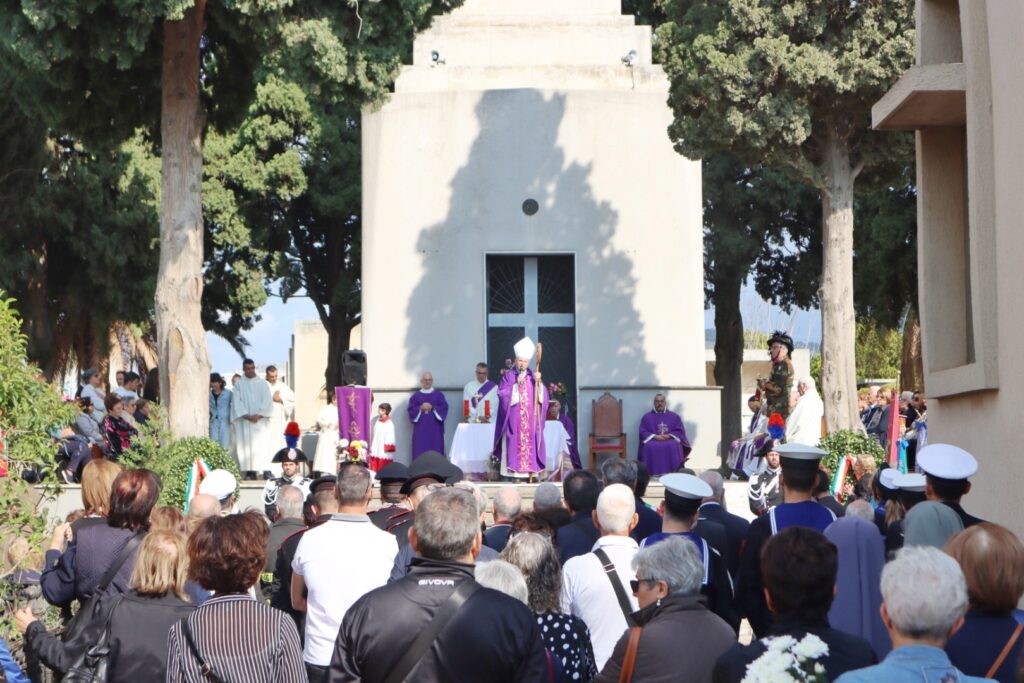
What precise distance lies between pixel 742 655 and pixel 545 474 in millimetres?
16019

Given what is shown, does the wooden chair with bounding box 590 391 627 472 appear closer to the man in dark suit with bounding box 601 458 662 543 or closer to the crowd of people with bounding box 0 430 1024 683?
the man in dark suit with bounding box 601 458 662 543

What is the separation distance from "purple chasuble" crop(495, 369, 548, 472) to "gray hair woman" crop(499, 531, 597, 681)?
13.8 m

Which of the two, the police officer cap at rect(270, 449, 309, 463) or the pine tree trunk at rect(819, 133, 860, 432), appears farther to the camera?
the pine tree trunk at rect(819, 133, 860, 432)

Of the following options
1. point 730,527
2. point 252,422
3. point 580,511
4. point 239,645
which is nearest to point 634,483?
point 580,511

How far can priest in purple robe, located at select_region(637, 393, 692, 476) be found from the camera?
21.6m

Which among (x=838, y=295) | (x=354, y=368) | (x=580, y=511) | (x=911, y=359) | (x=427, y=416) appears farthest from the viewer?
(x=911, y=359)

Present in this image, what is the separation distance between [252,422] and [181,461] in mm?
5771

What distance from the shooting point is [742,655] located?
4.48m

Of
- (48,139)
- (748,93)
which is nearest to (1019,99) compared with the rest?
A: (748,93)

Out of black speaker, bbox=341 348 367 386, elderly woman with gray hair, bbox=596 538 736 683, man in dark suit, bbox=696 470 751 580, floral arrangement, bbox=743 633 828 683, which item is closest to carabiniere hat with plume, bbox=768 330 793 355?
black speaker, bbox=341 348 367 386

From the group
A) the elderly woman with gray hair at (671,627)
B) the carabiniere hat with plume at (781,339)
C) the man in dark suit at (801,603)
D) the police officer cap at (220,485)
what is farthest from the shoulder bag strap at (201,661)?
the carabiniere hat with plume at (781,339)

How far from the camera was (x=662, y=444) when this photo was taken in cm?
2167

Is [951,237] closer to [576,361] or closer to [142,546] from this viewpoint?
[142,546]

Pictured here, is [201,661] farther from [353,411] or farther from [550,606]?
[353,411]
